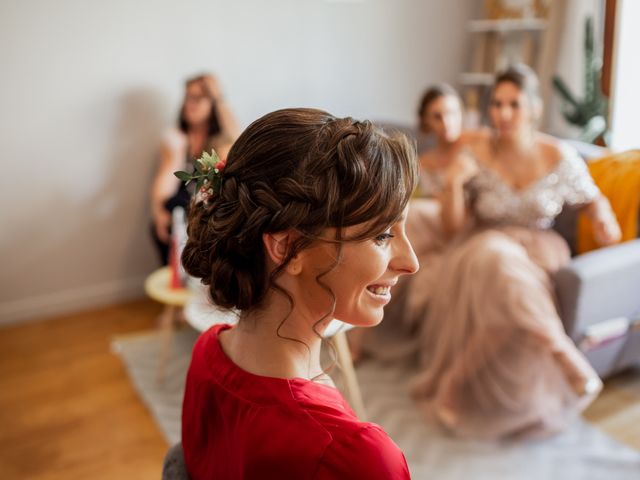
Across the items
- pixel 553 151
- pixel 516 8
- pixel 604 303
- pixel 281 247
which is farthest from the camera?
pixel 516 8

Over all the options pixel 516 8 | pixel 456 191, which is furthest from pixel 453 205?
pixel 516 8

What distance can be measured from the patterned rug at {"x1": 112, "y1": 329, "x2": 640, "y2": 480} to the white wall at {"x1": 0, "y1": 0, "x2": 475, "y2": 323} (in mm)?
1031

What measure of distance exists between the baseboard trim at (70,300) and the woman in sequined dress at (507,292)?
1.65 meters

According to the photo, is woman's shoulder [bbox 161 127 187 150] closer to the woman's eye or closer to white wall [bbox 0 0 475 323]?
white wall [bbox 0 0 475 323]

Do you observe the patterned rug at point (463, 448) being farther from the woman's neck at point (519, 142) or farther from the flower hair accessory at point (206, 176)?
the flower hair accessory at point (206, 176)

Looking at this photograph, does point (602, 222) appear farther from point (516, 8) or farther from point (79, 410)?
point (79, 410)

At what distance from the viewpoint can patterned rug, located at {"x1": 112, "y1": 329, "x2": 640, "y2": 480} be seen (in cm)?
221

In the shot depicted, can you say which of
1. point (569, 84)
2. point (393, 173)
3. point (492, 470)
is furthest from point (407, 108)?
point (393, 173)

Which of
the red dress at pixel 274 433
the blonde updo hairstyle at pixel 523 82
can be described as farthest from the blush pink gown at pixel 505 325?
the red dress at pixel 274 433

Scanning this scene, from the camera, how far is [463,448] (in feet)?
7.64

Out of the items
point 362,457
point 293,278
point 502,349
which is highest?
point 293,278

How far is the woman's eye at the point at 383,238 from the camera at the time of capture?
94 cm

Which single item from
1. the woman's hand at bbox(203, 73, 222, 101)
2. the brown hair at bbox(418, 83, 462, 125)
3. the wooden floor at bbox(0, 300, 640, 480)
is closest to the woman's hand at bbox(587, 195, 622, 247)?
the wooden floor at bbox(0, 300, 640, 480)

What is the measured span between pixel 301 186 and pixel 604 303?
1.91 metres
